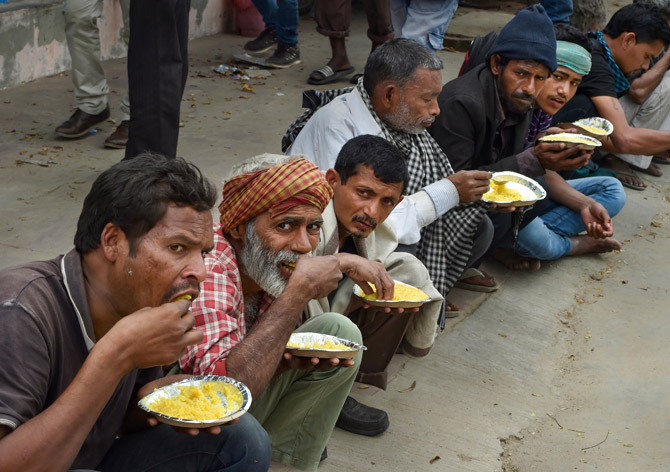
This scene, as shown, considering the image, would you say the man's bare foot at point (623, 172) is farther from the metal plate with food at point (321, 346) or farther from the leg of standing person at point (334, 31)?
the metal plate with food at point (321, 346)

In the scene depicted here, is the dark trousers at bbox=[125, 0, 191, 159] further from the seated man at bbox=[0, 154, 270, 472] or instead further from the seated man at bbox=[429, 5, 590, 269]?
the seated man at bbox=[0, 154, 270, 472]

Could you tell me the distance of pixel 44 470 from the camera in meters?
1.64

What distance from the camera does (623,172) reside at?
6449 millimetres

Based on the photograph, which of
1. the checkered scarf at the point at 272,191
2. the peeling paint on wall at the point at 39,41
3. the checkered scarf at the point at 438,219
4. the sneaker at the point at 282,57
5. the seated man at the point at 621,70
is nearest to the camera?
the checkered scarf at the point at 272,191

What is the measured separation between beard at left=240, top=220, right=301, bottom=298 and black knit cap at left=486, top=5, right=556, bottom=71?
7.08ft

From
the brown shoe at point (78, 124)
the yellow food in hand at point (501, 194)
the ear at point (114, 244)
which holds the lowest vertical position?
the brown shoe at point (78, 124)

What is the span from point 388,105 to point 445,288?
38.0 inches

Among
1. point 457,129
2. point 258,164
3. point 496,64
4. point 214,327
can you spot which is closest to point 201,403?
point 214,327

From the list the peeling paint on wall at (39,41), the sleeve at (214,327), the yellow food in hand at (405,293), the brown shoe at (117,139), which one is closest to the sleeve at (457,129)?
the yellow food in hand at (405,293)

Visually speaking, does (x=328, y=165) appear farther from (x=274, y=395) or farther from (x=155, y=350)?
(x=155, y=350)

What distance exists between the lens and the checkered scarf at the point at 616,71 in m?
5.60

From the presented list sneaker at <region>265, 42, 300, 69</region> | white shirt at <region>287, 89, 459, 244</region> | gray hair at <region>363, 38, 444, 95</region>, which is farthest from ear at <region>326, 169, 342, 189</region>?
sneaker at <region>265, 42, 300, 69</region>

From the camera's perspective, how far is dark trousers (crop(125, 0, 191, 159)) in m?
4.04

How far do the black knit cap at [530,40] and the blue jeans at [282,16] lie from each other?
3.46 metres
